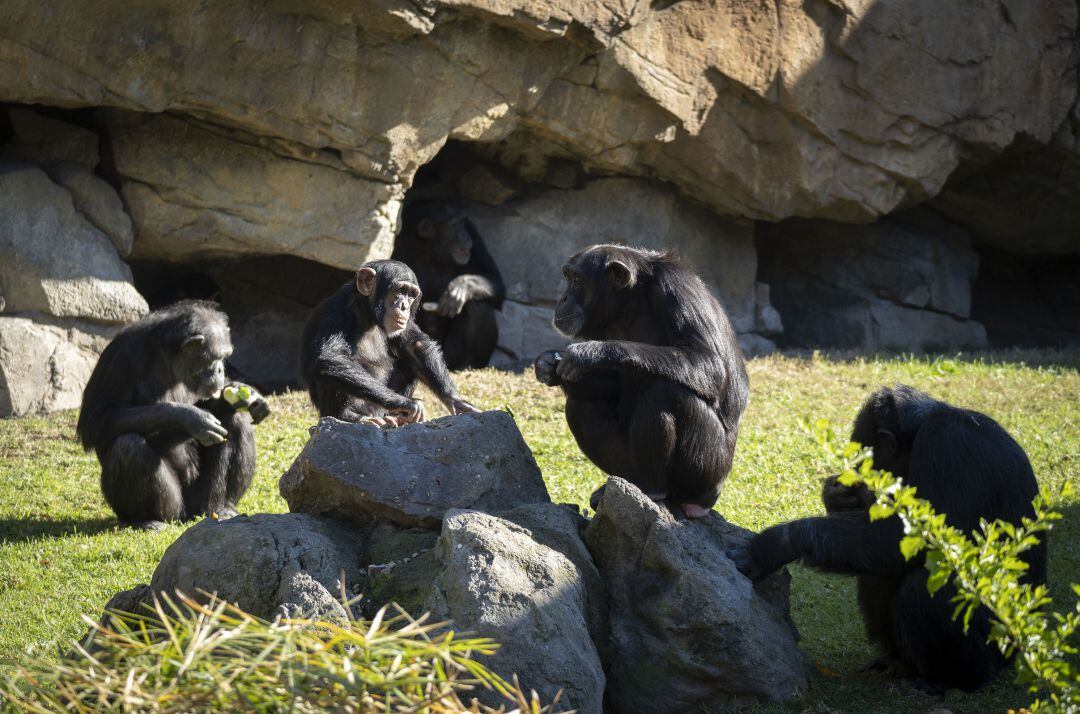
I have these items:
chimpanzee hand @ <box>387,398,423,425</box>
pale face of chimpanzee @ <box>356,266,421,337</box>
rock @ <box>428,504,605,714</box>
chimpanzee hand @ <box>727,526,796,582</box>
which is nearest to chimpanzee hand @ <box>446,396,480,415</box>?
chimpanzee hand @ <box>387,398,423,425</box>

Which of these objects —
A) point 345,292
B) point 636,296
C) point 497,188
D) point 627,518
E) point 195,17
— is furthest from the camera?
point 497,188

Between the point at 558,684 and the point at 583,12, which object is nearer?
the point at 558,684

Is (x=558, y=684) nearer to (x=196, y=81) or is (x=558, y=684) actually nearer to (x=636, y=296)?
(x=636, y=296)

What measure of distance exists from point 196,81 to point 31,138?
2.21m

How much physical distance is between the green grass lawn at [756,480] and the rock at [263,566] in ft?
2.48

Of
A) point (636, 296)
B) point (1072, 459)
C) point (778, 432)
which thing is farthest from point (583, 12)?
point (1072, 459)

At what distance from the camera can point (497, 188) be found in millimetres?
13727

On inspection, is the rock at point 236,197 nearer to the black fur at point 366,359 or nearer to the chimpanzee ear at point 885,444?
the black fur at point 366,359

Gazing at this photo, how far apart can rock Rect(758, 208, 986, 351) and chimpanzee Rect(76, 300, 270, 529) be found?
29.4ft

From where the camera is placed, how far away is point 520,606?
14.5 feet

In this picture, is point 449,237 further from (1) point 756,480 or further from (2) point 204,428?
(2) point 204,428

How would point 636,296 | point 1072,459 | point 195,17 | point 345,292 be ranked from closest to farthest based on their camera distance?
point 636,296 < point 345,292 < point 1072,459 < point 195,17

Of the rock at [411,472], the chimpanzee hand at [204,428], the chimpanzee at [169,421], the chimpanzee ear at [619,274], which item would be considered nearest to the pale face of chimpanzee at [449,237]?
the chimpanzee at [169,421]

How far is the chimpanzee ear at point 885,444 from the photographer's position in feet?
17.9
